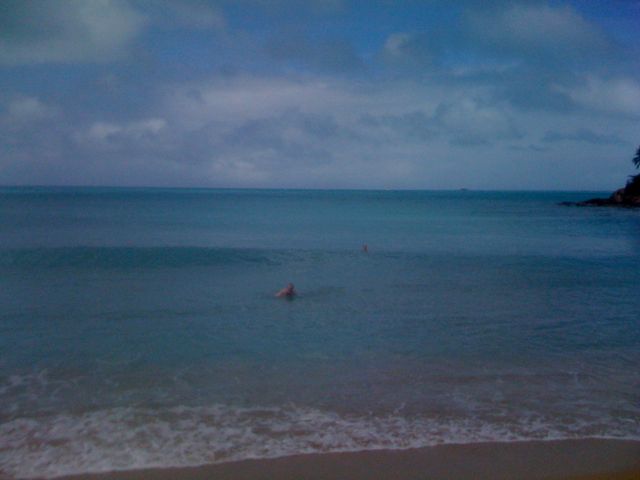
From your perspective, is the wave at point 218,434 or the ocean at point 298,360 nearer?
the wave at point 218,434

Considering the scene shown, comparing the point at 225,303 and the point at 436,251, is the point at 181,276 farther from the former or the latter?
the point at 436,251

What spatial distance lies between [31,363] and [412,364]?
765 centimetres

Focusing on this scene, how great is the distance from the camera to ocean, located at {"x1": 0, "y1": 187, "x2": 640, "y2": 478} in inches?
280

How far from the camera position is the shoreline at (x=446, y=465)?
6.14 m

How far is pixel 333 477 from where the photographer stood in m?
6.10

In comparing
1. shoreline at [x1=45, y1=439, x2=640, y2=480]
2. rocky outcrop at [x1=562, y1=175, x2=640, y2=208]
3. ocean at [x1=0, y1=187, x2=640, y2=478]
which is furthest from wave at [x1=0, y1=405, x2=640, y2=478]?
rocky outcrop at [x1=562, y1=175, x2=640, y2=208]

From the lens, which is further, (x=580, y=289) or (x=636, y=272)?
(x=636, y=272)

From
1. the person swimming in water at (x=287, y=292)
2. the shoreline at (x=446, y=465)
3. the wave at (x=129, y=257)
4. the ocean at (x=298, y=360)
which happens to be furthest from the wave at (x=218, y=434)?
the wave at (x=129, y=257)

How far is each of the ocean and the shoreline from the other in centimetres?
20

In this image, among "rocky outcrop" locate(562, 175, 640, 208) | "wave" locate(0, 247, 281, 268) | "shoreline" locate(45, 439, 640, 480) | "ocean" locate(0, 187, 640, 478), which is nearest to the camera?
"shoreline" locate(45, 439, 640, 480)

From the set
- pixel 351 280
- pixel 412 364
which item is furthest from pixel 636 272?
pixel 412 364

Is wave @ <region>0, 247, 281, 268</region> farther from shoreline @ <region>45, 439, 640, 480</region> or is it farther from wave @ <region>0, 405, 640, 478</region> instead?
shoreline @ <region>45, 439, 640, 480</region>

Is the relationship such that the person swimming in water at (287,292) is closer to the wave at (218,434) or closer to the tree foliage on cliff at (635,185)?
the wave at (218,434)

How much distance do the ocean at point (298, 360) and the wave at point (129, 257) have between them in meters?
0.47
